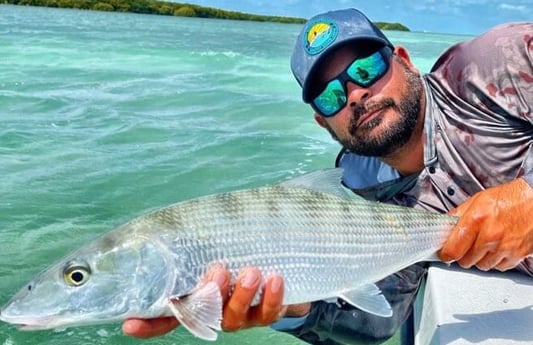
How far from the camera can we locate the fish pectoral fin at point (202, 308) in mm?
2162

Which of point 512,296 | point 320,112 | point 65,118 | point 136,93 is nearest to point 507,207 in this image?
point 512,296

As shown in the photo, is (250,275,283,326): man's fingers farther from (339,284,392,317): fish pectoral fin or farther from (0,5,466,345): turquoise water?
(0,5,466,345): turquoise water

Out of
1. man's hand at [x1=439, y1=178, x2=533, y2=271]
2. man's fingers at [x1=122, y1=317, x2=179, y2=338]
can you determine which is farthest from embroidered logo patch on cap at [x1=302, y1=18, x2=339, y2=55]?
man's fingers at [x1=122, y1=317, x2=179, y2=338]

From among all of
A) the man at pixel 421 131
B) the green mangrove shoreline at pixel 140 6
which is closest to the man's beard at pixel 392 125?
the man at pixel 421 131

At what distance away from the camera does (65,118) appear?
1083 cm

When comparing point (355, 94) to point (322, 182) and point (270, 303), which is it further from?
point (270, 303)

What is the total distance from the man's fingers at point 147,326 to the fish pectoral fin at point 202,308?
12 cm

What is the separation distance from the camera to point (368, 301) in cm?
251

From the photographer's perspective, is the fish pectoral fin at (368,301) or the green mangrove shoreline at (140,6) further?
the green mangrove shoreline at (140,6)

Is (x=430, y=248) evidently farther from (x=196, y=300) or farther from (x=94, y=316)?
(x=94, y=316)

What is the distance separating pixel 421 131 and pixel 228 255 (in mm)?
1251

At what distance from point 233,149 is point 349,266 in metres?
7.31

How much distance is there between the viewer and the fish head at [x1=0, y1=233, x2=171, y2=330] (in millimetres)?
2115

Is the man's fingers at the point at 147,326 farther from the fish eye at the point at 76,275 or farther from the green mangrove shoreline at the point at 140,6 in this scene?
the green mangrove shoreline at the point at 140,6
